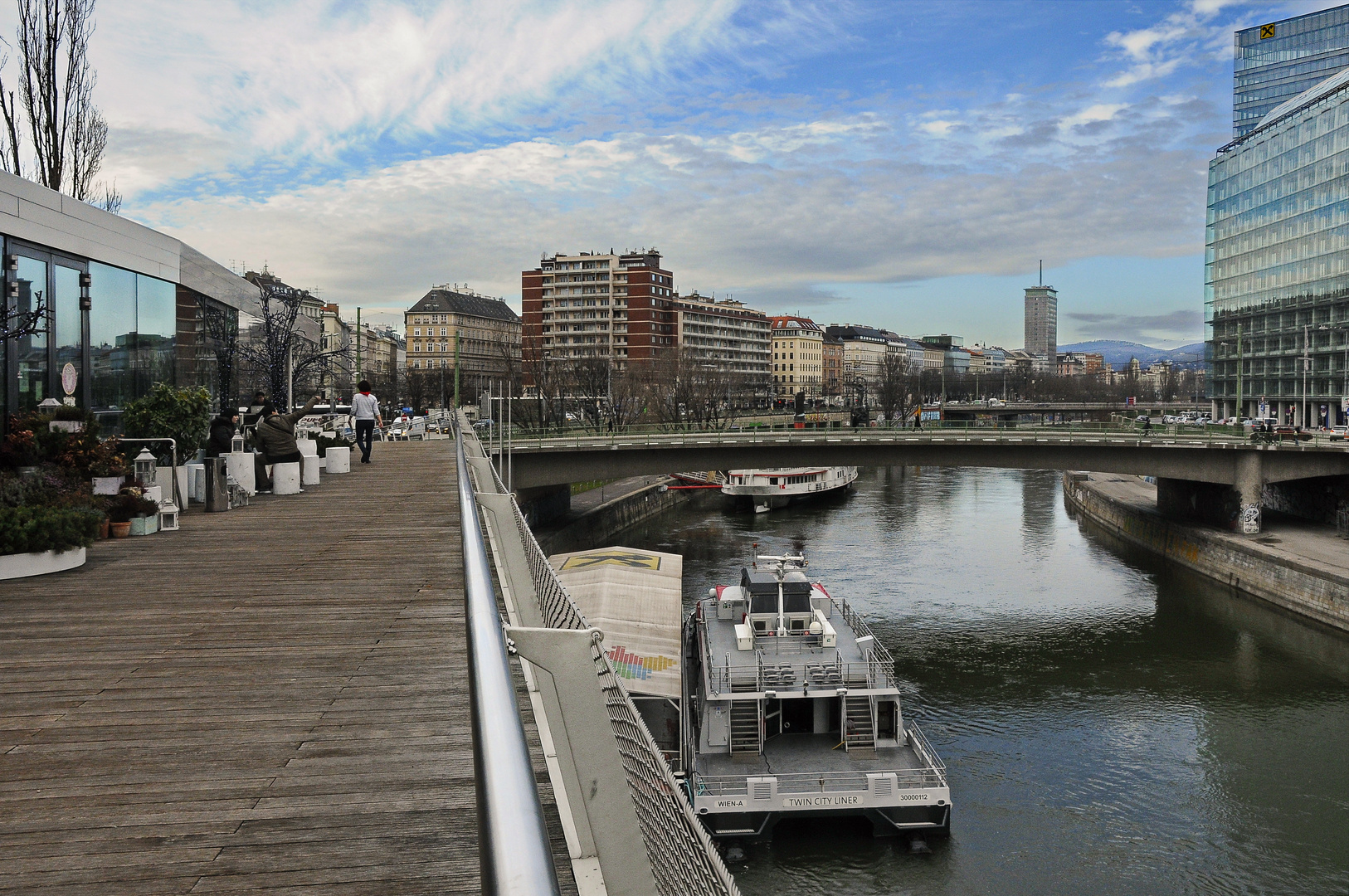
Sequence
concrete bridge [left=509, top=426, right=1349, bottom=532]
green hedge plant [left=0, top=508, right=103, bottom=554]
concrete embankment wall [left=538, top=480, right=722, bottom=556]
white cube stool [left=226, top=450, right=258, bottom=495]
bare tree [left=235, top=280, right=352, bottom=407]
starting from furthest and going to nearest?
concrete embankment wall [left=538, top=480, right=722, bottom=556]
concrete bridge [left=509, top=426, right=1349, bottom=532]
bare tree [left=235, top=280, right=352, bottom=407]
white cube stool [left=226, top=450, right=258, bottom=495]
green hedge plant [left=0, top=508, right=103, bottom=554]

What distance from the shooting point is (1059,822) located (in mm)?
17188

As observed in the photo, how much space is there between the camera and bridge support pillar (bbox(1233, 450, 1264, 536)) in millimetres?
38344

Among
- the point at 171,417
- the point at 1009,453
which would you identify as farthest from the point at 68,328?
the point at 1009,453

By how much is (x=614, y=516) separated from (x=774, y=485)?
13705 millimetres

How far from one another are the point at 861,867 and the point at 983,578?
21.5m

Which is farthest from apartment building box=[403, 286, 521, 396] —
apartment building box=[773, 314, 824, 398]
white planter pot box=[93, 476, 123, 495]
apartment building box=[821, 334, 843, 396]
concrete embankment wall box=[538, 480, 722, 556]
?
white planter pot box=[93, 476, 123, 495]

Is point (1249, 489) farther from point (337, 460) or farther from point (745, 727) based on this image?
point (337, 460)

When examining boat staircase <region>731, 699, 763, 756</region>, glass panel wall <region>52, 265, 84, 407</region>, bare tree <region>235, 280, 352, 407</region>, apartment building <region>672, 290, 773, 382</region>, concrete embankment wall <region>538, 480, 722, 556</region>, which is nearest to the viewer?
glass panel wall <region>52, 265, 84, 407</region>

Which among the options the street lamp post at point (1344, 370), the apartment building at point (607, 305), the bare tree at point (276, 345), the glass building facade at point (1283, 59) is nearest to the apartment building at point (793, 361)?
the apartment building at point (607, 305)

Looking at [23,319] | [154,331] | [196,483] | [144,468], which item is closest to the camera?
[144,468]

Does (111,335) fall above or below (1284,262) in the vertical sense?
below

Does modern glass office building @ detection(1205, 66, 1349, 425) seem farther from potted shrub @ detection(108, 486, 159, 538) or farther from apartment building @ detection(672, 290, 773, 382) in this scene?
potted shrub @ detection(108, 486, 159, 538)

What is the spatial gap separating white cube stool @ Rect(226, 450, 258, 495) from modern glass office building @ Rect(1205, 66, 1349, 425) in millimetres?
61633

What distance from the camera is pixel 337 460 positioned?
18.2 meters
